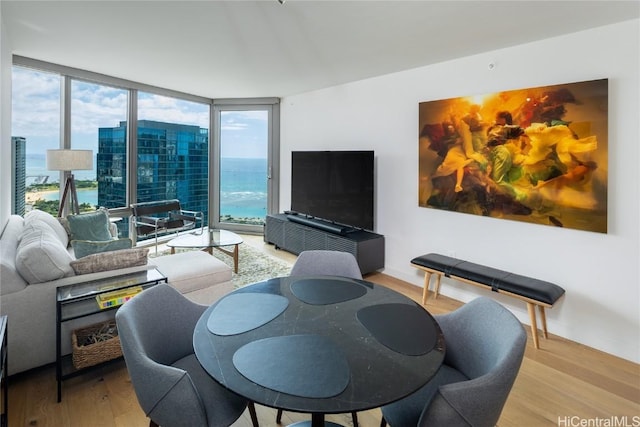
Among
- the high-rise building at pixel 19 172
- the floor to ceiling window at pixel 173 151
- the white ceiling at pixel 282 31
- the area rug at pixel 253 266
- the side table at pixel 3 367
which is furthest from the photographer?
the floor to ceiling window at pixel 173 151

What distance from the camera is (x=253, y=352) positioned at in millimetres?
1260

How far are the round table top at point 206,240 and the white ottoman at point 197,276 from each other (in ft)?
3.01

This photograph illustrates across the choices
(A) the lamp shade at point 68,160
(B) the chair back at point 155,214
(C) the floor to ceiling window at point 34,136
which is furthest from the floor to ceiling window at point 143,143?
(A) the lamp shade at point 68,160

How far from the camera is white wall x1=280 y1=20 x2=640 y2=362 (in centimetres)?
255

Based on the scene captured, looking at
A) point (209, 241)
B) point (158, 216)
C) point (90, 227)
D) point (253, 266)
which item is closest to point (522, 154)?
point (253, 266)

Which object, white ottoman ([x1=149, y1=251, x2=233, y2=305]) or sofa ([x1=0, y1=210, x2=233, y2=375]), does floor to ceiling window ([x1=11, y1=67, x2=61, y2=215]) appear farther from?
white ottoman ([x1=149, y1=251, x2=233, y2=305])

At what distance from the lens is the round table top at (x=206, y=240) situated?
414cm

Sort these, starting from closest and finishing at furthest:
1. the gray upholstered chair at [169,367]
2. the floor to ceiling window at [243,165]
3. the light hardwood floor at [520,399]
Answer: the gray upholstered chair at [169,367] < the light hardwood floor at [520,399] < the floor to ceiling window at [243,165]

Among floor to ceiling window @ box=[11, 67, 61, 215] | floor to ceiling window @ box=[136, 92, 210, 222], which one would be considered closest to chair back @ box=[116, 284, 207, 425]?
floor to ceiling window @ box=[11, 67, 61, 215]

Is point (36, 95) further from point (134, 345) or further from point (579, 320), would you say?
point (579, 320)

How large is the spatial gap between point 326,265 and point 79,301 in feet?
5.34

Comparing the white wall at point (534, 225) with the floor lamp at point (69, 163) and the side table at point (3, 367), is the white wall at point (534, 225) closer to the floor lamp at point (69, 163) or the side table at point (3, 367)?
the floor lamp at point (69, 163)

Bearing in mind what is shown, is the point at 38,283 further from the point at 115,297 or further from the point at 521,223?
the point at 521,223

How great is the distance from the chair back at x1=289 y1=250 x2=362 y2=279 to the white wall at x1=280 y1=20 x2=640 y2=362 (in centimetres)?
179
